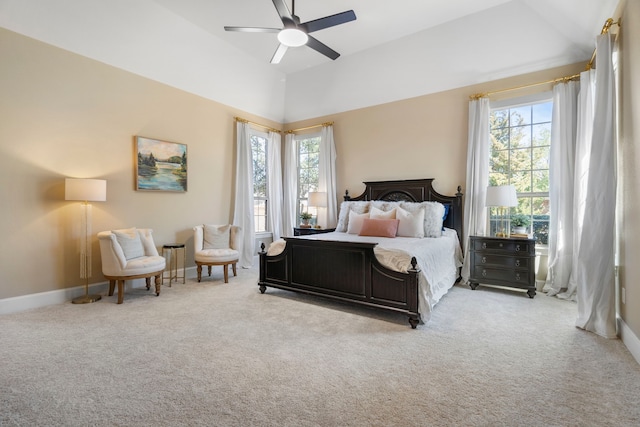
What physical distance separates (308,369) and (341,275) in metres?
1.45

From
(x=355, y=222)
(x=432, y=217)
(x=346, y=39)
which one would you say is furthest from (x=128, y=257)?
(x=346, y=39)

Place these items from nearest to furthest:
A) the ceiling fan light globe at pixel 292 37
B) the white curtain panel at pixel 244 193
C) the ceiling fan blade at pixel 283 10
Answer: the ceiling fan blade at pixel 283 10, the ceiling fan light globe at pixel 292 37, the white curtain panel at pixel 244 193

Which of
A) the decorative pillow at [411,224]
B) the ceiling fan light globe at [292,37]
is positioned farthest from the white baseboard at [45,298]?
the decorative pillow at [411,224]

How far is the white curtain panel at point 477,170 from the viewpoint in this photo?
14.9ft

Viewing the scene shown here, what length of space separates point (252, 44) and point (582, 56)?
482cm

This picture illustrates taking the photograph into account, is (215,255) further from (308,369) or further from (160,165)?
(308,369)

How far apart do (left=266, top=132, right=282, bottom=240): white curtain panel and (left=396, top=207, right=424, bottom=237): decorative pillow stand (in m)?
3.00

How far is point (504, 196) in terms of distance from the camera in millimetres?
4023

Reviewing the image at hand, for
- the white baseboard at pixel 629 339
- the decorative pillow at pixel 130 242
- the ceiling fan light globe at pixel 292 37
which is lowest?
the white baseboard at pixel 629 339

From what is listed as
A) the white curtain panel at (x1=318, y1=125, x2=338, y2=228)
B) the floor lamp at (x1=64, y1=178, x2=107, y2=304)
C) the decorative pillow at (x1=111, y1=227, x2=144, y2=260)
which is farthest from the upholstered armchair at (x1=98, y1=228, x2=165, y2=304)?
the white curtain panel at (x1=318, y1=125, x2=338, y2=228)

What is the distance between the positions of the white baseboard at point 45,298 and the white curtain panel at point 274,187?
10.5 ft

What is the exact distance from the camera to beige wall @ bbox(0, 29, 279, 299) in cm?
338

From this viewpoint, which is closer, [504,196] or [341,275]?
[341,275]

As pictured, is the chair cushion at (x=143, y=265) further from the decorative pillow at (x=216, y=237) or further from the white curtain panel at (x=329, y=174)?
the white curtain panel at (x=329, y=174)
